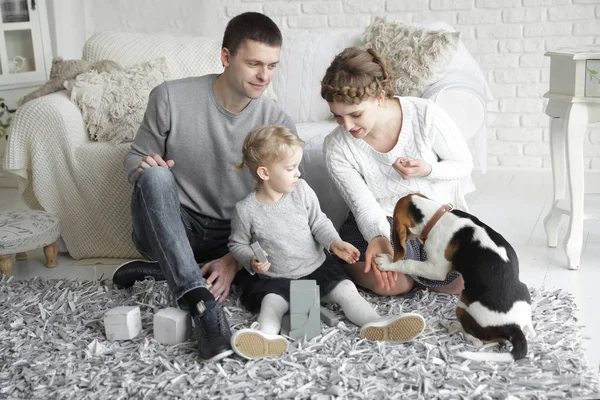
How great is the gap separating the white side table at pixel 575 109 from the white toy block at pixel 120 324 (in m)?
1.57

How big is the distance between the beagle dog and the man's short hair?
0.69 m

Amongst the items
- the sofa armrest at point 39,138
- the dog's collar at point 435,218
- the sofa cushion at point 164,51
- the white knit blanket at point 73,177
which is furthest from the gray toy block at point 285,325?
the sofa cushion at point 164,51

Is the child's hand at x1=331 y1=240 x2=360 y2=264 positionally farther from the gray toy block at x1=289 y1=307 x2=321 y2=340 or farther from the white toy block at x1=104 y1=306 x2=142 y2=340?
the white toy block at x1=104 y1=306 x2=142 y2=340

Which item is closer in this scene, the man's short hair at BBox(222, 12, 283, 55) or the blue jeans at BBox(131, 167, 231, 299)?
the blue jeans at BBox(131, 167, 231, 299)

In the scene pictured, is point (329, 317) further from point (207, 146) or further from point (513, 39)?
point (513, 39)

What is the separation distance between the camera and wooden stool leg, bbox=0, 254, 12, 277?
2756 millimetres

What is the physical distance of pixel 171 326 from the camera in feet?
6.88

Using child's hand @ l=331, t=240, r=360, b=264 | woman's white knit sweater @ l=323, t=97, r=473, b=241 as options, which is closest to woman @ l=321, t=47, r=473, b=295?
woman's white knit sweater @ l=323, t=97, r=473, b=241

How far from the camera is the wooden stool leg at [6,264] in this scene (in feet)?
9.04

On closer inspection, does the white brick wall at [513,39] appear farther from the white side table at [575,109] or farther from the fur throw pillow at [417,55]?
the white side table at [575,109]

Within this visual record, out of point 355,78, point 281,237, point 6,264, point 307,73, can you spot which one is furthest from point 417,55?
point 6,264

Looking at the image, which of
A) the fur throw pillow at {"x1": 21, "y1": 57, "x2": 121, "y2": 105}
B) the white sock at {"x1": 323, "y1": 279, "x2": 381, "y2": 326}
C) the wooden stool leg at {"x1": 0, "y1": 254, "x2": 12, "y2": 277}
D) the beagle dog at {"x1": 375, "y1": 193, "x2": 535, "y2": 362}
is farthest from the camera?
the fur throw pillow at {"x1": 21, "y1": 57, "x2": 121, "y2": 105}

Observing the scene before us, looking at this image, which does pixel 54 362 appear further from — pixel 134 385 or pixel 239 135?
pixel 239 135

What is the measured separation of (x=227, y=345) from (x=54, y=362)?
0.49m
